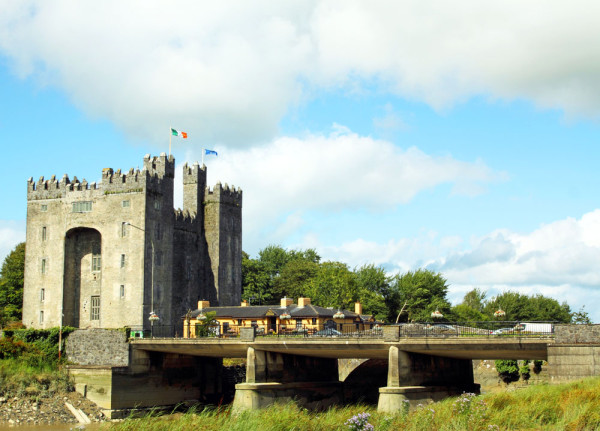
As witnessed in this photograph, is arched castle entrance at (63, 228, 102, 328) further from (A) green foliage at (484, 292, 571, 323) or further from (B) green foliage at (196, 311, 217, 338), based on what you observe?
(A) green foliage at (484, 292, 571, 323)

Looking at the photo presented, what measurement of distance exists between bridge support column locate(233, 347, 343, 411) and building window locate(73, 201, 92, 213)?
109 ft

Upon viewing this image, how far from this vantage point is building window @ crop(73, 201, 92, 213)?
3337 inches

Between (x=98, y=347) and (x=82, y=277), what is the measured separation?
16930mm

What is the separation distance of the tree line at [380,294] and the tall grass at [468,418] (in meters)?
70.6

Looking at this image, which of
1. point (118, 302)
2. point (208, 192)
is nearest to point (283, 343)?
point (118, 302)

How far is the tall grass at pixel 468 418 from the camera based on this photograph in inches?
1250

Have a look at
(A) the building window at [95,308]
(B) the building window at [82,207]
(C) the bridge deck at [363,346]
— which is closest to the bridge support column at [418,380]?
(C) the bridge deck at [363,346]

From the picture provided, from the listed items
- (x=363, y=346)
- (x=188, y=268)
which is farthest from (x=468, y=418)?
(x=188, y=268)

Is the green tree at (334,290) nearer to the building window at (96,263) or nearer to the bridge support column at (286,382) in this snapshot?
the building window at (96,263)

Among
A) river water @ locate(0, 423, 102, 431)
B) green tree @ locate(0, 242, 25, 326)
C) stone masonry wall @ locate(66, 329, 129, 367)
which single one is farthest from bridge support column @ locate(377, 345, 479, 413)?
green tree @ locate(0, 242, 25, 326)

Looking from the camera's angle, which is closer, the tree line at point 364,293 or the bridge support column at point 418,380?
the bridge support column at point 418,380

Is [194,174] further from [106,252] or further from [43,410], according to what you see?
[43,410]

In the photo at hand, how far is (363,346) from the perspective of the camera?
54.5 meters

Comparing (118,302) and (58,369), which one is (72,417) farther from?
(118,302)
